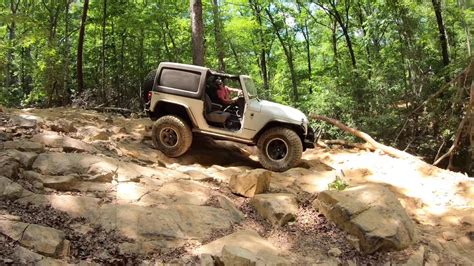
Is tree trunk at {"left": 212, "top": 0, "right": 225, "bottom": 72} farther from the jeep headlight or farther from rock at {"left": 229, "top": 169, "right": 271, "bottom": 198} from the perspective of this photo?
rock at {"left": 229, "top": 169, "right": 271, "bottom": 198}

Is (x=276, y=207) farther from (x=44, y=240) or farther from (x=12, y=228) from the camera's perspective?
(x=12, y=228)

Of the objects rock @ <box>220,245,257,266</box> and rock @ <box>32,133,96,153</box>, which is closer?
rock @ <box>220,245,257,266</box>

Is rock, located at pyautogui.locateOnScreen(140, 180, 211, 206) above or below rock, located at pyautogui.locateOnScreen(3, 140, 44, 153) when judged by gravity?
below

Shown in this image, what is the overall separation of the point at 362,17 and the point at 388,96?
33.0 ft

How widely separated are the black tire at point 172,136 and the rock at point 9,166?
3330 mm

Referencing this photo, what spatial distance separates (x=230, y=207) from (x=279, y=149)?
2.72 metres

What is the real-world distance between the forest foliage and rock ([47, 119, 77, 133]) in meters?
4.24

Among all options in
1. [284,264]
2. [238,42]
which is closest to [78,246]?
[284,264]

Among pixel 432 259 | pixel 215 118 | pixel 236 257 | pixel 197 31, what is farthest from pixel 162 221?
pixel 197 31

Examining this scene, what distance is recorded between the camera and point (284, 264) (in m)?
4.05

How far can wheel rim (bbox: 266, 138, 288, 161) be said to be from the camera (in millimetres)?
7629

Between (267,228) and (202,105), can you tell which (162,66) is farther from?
(267,228)

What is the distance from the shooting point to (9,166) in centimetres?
462

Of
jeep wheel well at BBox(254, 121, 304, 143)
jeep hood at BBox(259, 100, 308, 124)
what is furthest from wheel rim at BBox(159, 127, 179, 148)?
jeep hood at BBox(259, 100, 308, 124)
